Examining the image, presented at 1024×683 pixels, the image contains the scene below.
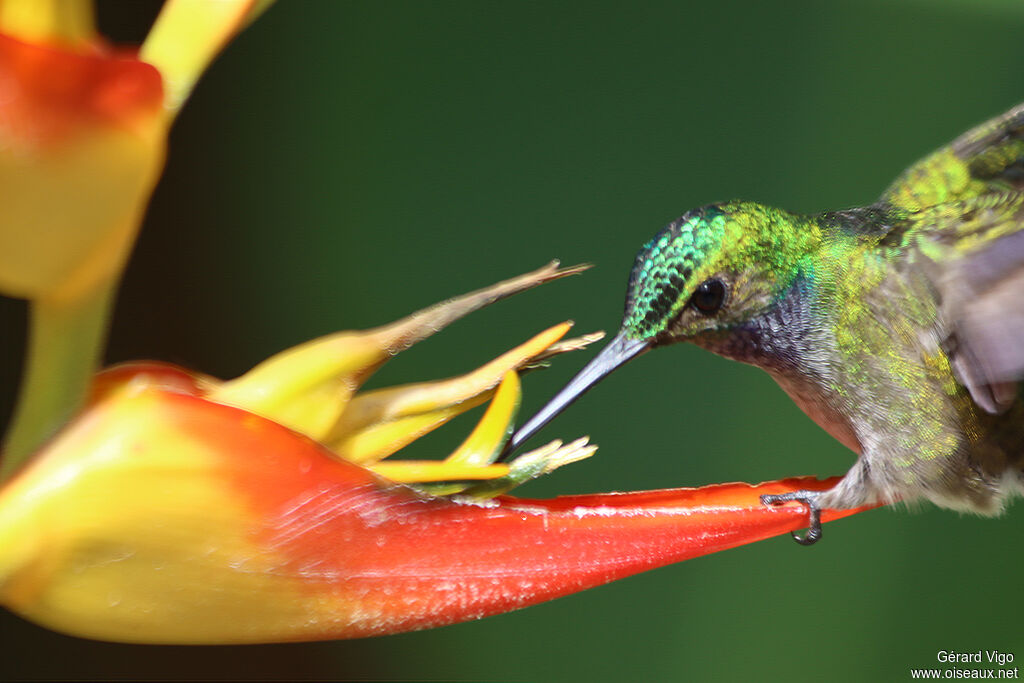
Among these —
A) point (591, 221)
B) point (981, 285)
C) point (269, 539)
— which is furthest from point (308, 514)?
point (591, 221)

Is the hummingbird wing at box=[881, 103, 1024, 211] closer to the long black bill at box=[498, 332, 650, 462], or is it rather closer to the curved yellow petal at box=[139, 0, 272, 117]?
the long black bill at box=[498, 332, 650, 462]

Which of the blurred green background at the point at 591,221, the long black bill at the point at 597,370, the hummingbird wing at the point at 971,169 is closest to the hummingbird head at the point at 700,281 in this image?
the long black bill at the point at 597,370

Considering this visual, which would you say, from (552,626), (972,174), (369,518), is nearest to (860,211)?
(972,174)

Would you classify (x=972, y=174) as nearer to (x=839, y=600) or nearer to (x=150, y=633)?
(x=150, y=633)

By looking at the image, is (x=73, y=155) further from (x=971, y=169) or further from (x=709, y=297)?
(x=971, y=169)

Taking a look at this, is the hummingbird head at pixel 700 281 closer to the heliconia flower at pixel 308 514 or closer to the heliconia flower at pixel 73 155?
the heliconia flower at pixel 308 514

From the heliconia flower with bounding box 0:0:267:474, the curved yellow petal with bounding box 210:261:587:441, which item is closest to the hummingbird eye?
the curved yellow petal with bounding box 210:261:587:441

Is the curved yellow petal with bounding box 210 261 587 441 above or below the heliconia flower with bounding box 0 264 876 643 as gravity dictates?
above
